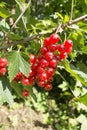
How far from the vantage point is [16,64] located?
63.6 inches

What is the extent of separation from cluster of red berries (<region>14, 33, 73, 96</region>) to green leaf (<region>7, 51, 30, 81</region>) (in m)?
0.05

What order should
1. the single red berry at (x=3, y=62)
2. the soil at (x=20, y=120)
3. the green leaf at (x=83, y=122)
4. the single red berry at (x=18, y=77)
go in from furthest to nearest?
the soil at (x=20, y=120), the green leaf at (x=83, y=122), the single red berry at (x=18, y=77), the single red berry at (x=3, y=62)

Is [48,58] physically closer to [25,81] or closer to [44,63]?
[44,63]

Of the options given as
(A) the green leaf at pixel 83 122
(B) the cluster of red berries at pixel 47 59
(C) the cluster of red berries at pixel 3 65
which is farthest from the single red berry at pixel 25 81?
(A) the green leaf at pixel 83 122

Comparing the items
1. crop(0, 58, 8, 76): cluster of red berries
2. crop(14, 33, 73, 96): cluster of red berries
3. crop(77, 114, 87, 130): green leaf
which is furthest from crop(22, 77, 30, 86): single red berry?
crop(77, 114, 87, 130): green leaf

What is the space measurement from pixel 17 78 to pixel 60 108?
481cm

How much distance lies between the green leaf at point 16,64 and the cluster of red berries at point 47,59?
0.15 feet

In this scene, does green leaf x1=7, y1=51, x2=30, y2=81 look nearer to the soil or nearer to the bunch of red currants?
the bunch of red currants

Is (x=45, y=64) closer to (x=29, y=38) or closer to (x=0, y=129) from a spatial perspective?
(x=29, y=38)

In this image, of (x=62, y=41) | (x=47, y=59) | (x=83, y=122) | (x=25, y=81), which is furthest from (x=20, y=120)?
(x=47, y=59)

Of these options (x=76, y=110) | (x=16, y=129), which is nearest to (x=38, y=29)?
(x=16, y=129)

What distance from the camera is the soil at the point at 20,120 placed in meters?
5.08

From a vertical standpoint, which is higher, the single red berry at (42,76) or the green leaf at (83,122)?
the green leaf at (83,122)

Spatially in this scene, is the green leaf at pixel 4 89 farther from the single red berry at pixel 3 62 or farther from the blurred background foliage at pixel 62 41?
the single red berry at pixel 3 62
